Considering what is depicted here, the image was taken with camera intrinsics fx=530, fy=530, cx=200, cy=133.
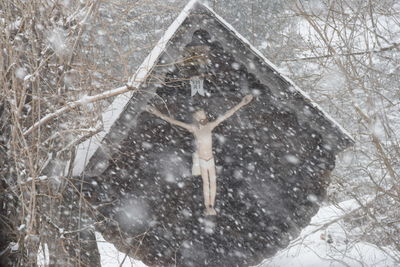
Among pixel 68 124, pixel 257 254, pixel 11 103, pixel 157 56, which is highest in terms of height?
pixel 157 56

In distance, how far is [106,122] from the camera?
5.33m

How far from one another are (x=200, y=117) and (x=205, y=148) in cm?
34

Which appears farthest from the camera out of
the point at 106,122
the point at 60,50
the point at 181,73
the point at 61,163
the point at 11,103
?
the point at 181,73

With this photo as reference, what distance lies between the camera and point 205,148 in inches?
226

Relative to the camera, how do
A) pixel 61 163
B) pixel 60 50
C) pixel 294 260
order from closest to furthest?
pixel 60 50, pixel 61 163, pixel 294 260

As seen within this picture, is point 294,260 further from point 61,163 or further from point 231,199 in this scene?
point 61,163

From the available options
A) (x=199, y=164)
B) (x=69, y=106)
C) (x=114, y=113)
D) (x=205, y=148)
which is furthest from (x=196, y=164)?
(x=69, y=106)

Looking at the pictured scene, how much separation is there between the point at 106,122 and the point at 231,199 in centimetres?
176

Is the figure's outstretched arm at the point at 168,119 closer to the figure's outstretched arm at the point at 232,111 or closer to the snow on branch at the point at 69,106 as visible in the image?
the figure's outstretched arm at the point at 232,111

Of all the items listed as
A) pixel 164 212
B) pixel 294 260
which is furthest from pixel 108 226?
pixel 294 260

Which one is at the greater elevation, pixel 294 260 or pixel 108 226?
pixel 294 260

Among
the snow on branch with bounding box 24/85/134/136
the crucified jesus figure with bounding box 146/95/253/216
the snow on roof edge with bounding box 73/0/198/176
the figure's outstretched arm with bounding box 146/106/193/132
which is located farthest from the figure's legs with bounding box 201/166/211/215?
the snow on branch with bounding box 24/85/134/136

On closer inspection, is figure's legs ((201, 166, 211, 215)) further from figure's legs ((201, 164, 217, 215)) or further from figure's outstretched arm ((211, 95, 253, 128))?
figure's outstretched arm ((211, 95, 253, 128))

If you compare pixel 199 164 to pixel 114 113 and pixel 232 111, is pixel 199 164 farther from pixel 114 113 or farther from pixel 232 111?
pixel 114 113
